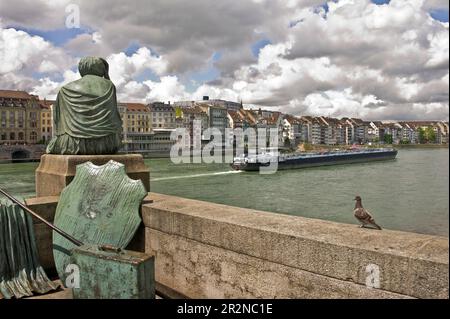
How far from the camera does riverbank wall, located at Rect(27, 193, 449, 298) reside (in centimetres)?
245

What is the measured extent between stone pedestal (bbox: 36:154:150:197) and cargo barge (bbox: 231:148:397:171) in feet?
131

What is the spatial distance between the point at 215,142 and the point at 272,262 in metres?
105

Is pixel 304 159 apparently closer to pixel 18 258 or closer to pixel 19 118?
pixel 18 258

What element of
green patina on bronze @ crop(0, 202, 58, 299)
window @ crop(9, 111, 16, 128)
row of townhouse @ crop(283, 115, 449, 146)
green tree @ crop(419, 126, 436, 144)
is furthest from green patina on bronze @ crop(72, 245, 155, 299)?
green tree @ crop(419, 126, 436, 144)

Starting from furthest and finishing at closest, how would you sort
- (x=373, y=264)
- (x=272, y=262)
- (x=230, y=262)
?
1. (x=230, y=262)
2. (x=272, y=262)
3. (x=373, y=264)

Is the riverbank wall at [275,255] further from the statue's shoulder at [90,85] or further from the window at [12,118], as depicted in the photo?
the window at [12,118]

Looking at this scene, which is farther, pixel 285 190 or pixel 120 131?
pixel 285 190

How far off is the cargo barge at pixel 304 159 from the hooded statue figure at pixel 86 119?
3976 centimetres

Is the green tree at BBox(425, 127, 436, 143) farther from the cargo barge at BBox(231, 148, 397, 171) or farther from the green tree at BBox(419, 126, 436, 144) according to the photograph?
the cargo barge at BBox(231, 148, 397, 171)

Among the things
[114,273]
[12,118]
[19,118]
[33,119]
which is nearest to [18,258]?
[114,273]
